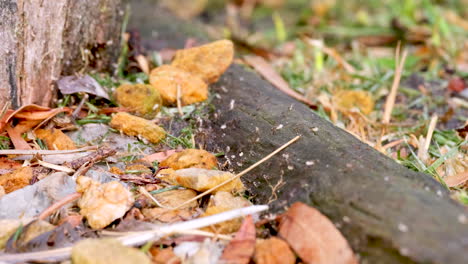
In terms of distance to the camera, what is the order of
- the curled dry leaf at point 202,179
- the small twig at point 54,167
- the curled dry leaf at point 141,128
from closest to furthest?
the curled dry leaf at point 202,179 → the small twig at point 54,167 → the curled dry leaf at point 141,128

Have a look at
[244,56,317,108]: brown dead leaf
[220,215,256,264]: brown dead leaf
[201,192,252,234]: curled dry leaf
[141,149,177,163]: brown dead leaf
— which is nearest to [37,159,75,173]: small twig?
[141,149,177,163]: brown dead leaf

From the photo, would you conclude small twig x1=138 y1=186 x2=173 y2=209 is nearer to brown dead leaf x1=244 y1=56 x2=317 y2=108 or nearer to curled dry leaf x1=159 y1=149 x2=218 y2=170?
curled dry leaf x1=159 y1=149 x2=218 y2=170

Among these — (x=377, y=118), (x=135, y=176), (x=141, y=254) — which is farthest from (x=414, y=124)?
(x=141, y=254)

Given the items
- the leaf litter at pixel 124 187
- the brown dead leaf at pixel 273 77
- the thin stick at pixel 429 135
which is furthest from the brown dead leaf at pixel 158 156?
the thin stick at pixel 429 135

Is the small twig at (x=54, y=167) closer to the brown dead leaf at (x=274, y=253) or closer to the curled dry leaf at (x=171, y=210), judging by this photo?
the curled dry leaf at (x=171, y=210)

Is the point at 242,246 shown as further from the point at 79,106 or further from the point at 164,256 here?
the point at 79,106

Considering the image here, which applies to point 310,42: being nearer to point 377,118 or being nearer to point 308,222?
point 377,118

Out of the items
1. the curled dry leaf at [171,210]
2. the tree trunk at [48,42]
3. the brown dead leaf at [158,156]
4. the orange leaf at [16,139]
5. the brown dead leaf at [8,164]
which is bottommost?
the curled dry leaf at [171,210]
